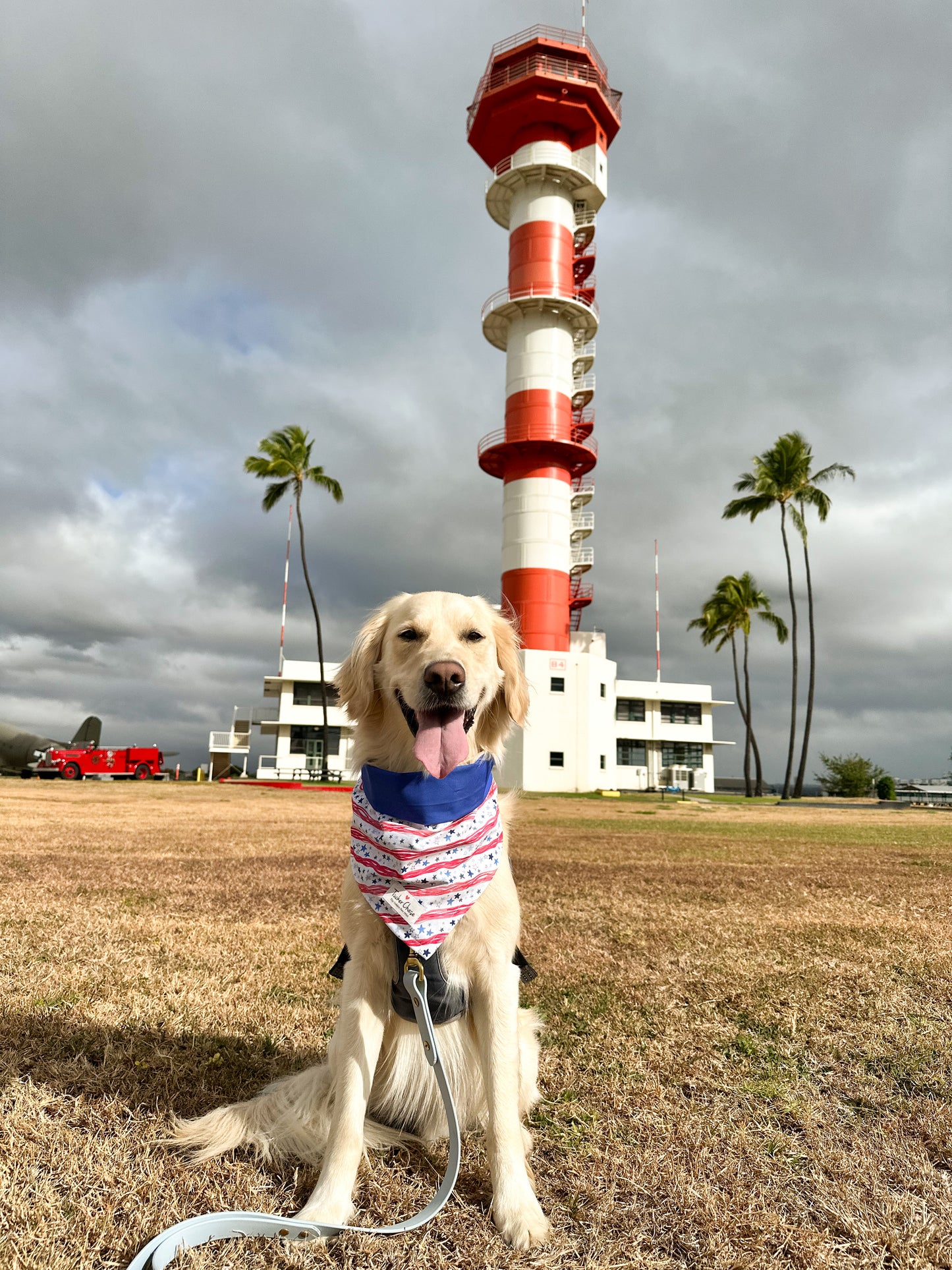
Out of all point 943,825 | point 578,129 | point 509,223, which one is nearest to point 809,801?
point 943,825

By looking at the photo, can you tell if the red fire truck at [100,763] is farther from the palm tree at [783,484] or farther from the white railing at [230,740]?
the palm tree at [783,484]

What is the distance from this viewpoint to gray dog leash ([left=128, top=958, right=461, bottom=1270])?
165cm

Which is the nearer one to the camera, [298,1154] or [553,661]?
[298,1154]

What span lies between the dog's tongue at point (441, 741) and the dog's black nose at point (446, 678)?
0.27 feet

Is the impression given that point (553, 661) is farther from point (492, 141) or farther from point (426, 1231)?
point (426, 1231)

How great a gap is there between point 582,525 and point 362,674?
29763 mm

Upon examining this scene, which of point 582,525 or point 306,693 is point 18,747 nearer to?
point 306,693

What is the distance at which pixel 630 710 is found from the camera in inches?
1879

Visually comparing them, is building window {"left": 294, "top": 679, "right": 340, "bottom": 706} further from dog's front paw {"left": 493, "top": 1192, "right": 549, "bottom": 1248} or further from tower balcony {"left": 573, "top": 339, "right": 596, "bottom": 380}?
dog's front paw {"left": 493, "top": 1192, "right": 549, "bottom": 1248}

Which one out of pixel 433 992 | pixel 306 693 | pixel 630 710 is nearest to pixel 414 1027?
pixel 433 992

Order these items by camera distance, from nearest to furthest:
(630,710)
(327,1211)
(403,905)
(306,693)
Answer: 1. (327,1211)
2. (403,905)
3. (306,693)
4. (630,710)

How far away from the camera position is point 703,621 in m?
47.5

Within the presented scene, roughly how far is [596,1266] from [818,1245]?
0.54 m

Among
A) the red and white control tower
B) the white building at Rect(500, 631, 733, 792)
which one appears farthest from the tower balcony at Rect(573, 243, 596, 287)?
the white building at Rect(500, 631, 733, 792)
